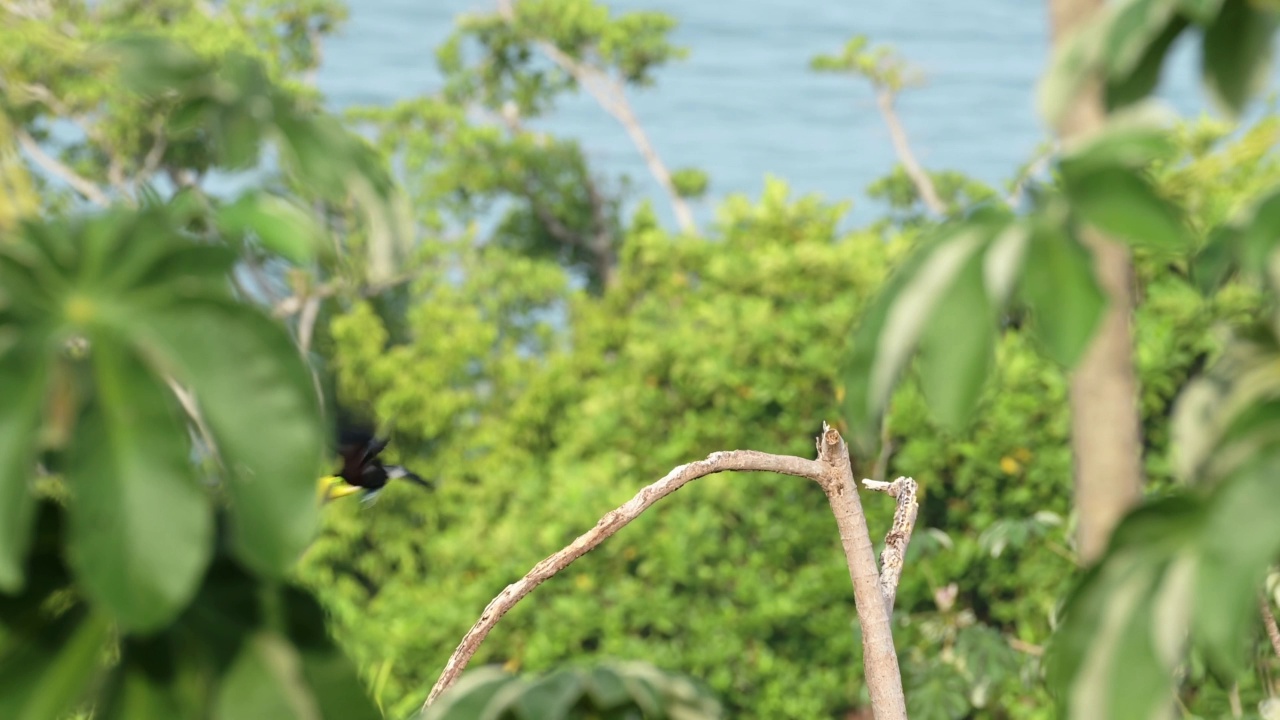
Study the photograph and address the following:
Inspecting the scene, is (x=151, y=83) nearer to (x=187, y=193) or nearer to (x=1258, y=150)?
(x=187, y=193)

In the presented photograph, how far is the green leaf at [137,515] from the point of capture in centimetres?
37

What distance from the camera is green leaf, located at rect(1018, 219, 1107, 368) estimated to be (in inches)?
31.6

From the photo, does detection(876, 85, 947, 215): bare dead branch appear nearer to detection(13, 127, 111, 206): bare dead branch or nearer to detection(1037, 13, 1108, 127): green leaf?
detection(13, 127, 111, 206): bare dead branch

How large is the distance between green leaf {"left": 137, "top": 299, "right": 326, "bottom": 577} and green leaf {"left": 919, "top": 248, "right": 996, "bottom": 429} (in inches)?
16.2

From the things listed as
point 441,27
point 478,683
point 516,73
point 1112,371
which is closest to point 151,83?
point 478,683

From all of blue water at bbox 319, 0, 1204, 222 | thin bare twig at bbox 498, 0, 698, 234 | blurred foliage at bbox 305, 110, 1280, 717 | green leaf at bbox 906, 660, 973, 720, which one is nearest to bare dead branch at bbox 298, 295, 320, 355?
thin bare twig at bbox 498, 0, 698, 234

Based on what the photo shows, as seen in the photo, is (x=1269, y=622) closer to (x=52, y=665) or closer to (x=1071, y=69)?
(x=1071, y=69)

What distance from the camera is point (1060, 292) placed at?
2.67ft

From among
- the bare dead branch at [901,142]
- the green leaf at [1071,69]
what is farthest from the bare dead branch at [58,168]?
the green leaf at [1071,69]

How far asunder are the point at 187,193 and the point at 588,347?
614cm

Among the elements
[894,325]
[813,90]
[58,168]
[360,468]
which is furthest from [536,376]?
[813,90]

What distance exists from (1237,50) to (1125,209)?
0.51 meters

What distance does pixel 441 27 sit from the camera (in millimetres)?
24094

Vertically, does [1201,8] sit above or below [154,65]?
above
